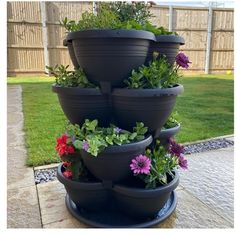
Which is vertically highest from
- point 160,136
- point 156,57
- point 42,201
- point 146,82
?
point 156,57

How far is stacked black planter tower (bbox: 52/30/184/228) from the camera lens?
1.30m

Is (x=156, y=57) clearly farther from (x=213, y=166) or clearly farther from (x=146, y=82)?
(x=213, y=166)

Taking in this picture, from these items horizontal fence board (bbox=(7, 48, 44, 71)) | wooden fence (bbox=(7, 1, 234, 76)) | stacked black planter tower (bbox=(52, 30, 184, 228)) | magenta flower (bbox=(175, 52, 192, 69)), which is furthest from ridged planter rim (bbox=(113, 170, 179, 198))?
A: horizontal fence board (bbox=(7, 48, 44, 71))

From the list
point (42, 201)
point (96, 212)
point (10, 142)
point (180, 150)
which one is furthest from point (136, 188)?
point (10, 142)

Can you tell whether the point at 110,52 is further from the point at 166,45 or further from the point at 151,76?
the point at 166,45

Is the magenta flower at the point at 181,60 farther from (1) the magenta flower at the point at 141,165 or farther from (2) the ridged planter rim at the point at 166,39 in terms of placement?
(1) the magenta flower at the point at 141,165

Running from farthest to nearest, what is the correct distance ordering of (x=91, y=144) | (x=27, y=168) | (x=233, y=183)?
(x=27, y=168)
(x=233, y=183)
(x=91, y=144)

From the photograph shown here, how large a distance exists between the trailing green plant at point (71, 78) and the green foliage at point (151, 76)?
0.21m

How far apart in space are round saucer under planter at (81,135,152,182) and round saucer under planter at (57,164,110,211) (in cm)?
7

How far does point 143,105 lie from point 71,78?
43 centimetres

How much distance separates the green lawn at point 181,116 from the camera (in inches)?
109

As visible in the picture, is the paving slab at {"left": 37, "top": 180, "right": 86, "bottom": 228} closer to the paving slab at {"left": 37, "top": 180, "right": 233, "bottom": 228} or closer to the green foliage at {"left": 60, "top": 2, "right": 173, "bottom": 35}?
the paving slab at {"left": 37, "top": 180, "right": 233, "bottom": 228}

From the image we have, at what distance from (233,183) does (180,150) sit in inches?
23.3

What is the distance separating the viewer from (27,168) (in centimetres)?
225
